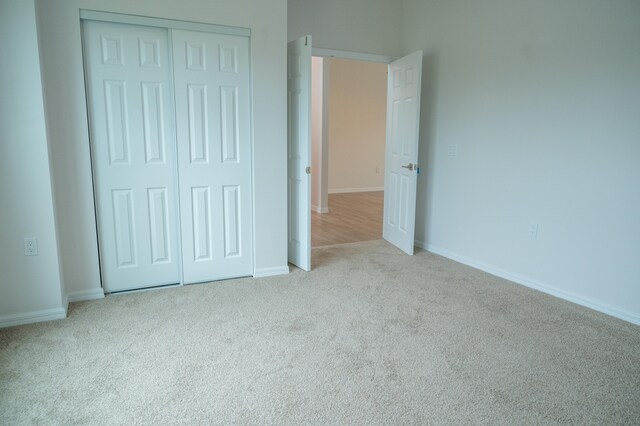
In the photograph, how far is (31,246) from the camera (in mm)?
2709

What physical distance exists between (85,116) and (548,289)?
149 inches

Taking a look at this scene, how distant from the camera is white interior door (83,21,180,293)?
2.97 meters

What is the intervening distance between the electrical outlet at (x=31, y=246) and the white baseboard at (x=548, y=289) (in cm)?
365

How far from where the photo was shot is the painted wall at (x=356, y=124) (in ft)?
28.9

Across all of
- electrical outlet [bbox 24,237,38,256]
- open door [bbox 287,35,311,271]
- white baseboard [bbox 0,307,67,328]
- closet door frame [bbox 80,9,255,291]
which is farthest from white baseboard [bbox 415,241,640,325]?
electrical outlet [bbox 24,237,38,256]

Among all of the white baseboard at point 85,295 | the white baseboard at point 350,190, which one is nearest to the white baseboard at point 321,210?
the white baseboard at point 350,190

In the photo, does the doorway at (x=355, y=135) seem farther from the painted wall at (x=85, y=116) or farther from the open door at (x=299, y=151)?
the painted wall at (x=85, y=116)

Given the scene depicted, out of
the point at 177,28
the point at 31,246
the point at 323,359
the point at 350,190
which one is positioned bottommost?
the point at 323,359

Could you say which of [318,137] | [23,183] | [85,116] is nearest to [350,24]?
[318,137]

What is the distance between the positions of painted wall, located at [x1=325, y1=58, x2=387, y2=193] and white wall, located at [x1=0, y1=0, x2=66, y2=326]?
21.7 ft

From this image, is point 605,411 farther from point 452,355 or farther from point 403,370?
point 403,370

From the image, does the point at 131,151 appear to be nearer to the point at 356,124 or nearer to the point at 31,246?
the point at 31,246

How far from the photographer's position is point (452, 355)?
93.3 inches

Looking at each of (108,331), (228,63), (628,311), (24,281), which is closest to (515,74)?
(628,311)
